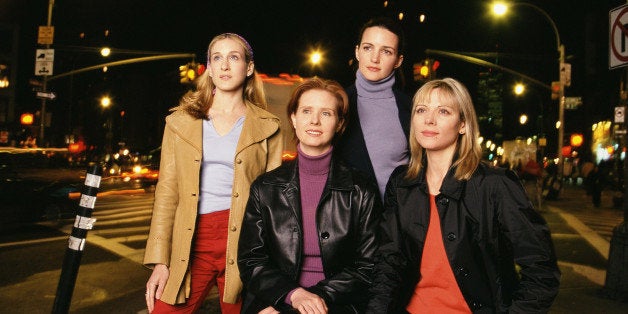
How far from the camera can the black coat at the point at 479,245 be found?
7.43 ft

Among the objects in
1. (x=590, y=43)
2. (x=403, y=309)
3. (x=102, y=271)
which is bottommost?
(x=102, y=271)

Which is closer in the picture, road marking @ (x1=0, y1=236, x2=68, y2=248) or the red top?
the red top

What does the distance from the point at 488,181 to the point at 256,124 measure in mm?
1457

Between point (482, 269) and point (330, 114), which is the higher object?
point (330, 114)

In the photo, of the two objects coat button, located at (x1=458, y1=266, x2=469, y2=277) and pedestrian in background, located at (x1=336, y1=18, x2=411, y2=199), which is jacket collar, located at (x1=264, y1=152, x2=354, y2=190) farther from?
coat button, located at (x1=458, y1=266, x2=469, y2=277)

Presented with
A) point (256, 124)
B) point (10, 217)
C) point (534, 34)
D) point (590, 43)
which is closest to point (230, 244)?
point (256, 124)

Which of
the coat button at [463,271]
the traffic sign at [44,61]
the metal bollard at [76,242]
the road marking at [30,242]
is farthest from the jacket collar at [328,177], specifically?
the traffic sign at [44,61]

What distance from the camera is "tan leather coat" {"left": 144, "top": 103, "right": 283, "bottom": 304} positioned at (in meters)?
Result: 3.02

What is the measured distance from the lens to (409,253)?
2.60 m

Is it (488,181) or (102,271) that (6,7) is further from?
(488,181)

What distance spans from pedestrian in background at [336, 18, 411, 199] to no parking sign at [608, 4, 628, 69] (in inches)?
178

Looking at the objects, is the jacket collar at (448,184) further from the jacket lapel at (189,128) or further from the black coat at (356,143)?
the jacket lapel at (189,128)

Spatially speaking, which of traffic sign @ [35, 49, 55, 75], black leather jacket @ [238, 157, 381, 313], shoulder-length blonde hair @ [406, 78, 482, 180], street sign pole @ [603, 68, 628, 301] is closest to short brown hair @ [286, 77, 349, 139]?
black leather jacket @ [238, 157, 381, 313]

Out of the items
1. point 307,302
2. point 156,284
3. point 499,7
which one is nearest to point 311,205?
point 307,302
